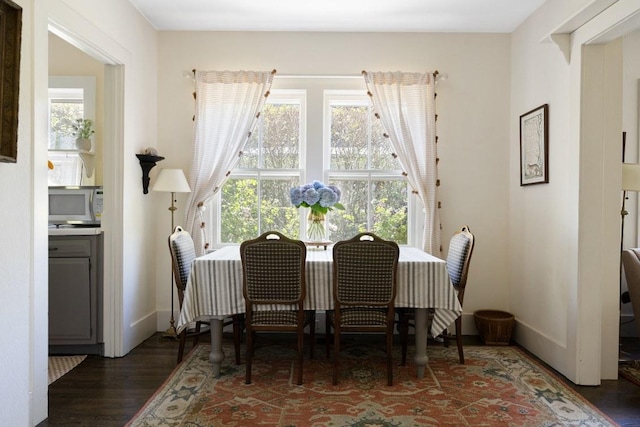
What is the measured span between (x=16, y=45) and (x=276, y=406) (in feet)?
7.71

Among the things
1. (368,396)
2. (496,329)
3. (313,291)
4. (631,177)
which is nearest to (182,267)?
(313,291)

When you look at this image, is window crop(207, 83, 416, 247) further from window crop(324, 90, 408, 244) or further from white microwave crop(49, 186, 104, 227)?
white microwave crop(49, 186, 104, 227)

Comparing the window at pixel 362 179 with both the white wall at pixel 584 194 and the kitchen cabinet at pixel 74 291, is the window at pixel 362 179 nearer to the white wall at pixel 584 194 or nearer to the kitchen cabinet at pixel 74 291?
the white wall at pixel 584 194

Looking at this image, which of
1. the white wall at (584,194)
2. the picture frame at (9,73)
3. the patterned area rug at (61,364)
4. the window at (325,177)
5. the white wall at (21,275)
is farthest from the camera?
the window at (325,177)

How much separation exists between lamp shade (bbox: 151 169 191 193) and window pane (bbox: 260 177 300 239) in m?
0.76

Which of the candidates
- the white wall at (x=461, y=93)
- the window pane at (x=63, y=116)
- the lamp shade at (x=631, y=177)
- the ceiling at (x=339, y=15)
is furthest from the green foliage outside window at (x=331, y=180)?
the lamp shade at (x=631, y=177)

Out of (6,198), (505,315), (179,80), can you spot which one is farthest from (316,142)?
(6,198)

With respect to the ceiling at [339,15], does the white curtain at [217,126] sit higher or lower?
lower

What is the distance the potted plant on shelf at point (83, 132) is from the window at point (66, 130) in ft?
0.27

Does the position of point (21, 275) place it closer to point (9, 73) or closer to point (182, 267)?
point (9, 73)

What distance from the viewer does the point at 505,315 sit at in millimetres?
4004

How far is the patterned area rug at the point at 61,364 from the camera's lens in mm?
3111

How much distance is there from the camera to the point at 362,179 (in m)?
4.31

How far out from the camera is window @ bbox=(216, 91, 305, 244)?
14.2ft
